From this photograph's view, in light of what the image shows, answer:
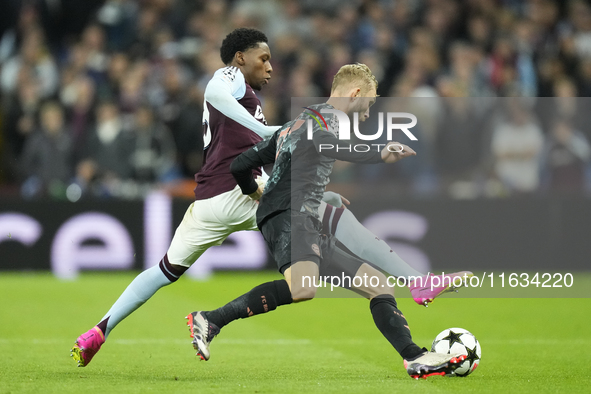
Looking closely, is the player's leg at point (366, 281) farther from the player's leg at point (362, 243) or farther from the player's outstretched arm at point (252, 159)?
the player's outstretched arm at point (252, 159)

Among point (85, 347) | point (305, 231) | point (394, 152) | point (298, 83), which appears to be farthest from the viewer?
point (298, 83)

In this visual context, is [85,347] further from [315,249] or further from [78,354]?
[315,249]

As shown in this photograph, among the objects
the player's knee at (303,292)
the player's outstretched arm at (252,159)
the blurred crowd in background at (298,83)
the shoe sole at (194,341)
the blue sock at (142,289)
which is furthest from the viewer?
the blurred crowd in background at (298,83)

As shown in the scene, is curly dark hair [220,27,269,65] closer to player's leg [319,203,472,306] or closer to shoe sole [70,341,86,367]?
player's leg [319,203,472,306]

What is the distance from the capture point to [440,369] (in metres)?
4.87

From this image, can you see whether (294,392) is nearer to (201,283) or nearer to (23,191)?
(201,283)

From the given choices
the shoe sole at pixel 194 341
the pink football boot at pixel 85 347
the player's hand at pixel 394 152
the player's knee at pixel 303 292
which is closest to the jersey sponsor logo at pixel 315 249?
the player's knee at pixel 303 292

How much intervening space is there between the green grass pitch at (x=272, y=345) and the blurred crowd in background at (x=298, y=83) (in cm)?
170

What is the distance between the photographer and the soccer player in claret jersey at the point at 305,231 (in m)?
4.87

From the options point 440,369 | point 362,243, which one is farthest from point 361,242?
point 440,369

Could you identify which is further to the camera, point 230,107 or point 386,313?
point 230,107

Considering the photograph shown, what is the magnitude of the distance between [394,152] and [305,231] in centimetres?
77

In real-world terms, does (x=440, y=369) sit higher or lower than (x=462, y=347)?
lower

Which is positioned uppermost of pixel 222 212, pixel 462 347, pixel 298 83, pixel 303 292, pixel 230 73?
pixel 298 83
